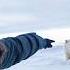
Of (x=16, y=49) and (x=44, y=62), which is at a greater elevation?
(x=16, y=49)

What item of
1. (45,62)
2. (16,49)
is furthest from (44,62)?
(16,49)

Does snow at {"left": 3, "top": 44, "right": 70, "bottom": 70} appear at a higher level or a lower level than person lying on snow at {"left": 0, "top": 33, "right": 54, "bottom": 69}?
lower

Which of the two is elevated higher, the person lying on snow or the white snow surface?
the person lying on snow

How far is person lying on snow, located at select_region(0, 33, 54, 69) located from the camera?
2.70 meters

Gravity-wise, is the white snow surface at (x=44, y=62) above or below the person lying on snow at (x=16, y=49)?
below

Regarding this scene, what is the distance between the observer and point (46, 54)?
10.7 ft

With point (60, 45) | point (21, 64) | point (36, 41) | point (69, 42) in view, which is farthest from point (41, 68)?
point (60, 45)

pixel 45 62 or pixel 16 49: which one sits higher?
pixel 16 49

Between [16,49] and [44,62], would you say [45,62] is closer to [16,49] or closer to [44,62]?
[44,62]

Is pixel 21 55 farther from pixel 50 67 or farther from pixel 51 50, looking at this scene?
pixel 51 50

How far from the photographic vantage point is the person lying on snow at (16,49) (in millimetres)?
2701

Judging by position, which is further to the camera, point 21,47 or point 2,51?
point 21,47

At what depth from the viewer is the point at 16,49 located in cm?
288

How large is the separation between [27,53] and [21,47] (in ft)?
0.63
